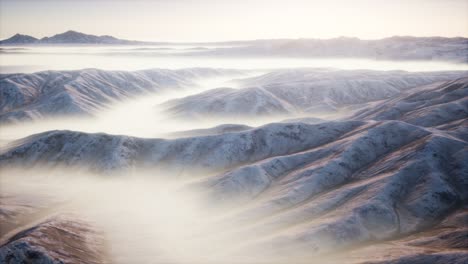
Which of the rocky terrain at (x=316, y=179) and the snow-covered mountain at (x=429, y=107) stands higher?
the snow-covered mountain at (x=429, y=107)

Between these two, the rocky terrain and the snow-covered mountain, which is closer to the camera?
the rocky terrain

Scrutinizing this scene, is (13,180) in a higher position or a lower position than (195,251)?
higher

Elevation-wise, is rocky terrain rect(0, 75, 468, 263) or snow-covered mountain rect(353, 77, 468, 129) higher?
snow-covered mountain rect(353, 77, 468, 129)

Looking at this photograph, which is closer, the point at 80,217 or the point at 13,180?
the point at 80,217

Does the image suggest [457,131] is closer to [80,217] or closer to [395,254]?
[395,254]

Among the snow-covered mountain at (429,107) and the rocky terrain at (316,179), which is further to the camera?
the snow-covered mountain at (429,107)

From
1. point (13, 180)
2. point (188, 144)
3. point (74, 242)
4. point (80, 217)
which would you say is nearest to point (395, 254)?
point (74, 242)

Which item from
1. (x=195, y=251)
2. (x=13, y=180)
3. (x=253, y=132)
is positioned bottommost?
(x=195, y=251)

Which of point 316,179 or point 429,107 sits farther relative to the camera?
point 429,107
